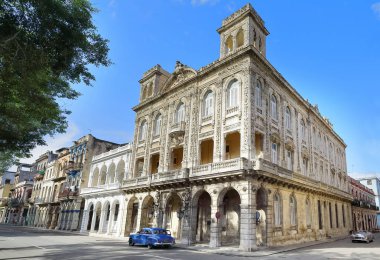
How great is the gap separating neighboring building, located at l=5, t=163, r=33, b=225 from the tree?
55249mm

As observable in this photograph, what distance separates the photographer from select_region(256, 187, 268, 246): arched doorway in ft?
62.7

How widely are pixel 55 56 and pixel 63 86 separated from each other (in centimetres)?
277

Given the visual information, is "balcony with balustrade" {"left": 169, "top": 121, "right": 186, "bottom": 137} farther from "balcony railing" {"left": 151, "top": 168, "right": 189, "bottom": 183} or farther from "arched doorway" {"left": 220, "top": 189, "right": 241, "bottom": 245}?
"arched doorway" {"left": 220, "top": 189, "right": 241, "bottom": 245}

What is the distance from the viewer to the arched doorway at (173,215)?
24603mm

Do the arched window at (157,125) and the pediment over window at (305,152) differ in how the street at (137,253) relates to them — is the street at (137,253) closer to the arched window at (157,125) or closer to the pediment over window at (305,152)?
the pediment over window at (305,152)

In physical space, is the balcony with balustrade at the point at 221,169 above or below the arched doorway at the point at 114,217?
above

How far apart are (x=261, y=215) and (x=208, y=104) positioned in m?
10.3

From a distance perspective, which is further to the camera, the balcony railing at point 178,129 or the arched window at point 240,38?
the balcony railing at point 178,129

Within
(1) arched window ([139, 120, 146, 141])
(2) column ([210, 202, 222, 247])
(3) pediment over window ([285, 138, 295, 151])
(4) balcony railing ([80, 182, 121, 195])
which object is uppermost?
(1) arched window ([139, 120, 146, 141])

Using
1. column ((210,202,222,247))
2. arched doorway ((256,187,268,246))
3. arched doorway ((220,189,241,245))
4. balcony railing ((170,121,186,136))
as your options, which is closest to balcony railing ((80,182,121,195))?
balcony railing ((170,121,186,136))

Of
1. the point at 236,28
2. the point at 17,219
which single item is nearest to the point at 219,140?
the point at 236,28

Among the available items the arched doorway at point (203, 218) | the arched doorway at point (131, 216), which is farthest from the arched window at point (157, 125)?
the arched doorway at point (203, 218)

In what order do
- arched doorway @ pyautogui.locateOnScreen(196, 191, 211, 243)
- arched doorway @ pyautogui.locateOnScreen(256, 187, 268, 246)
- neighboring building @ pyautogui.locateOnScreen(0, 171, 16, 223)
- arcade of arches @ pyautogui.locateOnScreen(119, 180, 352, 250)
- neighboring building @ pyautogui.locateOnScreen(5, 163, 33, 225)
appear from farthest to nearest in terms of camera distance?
neighboring building @ pyautogui.locateOnScreen(0, 171, 16, 223) → neighboring building @ pyautogui.locateOnScreen(5, 163, 33, 225) → arched doorway @ pyautogui.locateOnScreen(196, 191, 211, 243) → arched doorway @ pyautogui.locateOnScreen(256, 187, 268, 246) → arcade of arches @ pyautogui.locateOnScreen(119, 180, 352, 250)

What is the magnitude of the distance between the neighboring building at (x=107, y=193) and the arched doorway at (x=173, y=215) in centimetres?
614
